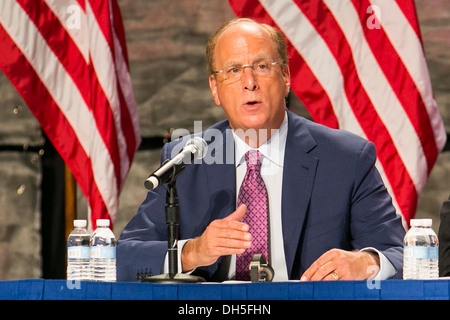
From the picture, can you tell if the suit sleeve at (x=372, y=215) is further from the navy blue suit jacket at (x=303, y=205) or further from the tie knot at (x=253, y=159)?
the tie knot at (x=253, y=159)

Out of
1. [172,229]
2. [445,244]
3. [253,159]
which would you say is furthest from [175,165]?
[445,244]

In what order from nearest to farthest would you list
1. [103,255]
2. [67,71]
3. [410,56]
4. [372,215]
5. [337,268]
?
[337,268] → [103,255] → [372,215] → [410,56] → [67,71]

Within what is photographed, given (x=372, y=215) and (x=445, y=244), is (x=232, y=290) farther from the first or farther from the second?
(x=445, y=244)

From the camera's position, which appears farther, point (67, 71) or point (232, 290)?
point (67, 71)

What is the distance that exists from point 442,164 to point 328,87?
1.17 meters

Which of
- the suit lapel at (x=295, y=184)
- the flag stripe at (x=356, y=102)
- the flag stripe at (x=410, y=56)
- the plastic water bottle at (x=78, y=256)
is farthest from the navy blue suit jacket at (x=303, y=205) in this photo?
the flag stripe at (x=410, y=56)

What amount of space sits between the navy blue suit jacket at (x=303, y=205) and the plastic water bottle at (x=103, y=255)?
53 mm

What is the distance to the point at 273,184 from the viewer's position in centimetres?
305

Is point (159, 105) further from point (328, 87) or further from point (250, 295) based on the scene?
point (250, 295)

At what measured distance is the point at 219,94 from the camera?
316cm

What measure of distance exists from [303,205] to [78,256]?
89cm

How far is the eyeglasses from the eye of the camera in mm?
3082

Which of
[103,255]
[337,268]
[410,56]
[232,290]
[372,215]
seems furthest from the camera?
[410,56]
